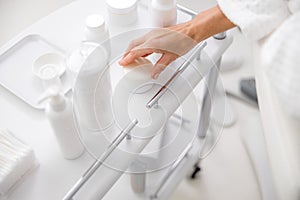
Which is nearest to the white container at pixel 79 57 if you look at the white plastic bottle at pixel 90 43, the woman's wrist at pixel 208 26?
the white plastic bottle at pixel 90 43

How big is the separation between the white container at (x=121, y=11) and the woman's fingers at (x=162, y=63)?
7.1 inches

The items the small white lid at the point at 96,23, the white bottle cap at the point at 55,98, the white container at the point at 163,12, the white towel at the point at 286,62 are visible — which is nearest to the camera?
the white towel at the point at 286,62

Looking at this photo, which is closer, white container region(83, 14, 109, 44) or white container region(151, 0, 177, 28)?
white container region(83, 14, 109, 44)

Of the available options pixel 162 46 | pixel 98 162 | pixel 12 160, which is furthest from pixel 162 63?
pixel 12 160

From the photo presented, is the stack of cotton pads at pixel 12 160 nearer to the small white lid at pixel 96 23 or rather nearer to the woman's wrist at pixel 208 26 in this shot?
the small white lid at pixel 96 23

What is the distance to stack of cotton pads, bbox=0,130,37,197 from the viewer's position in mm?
692

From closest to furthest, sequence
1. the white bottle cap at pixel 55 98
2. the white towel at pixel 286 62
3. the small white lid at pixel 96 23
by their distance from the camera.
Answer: the white towel at pixel 286 62 → the white bottle cap at pixel 55 98 → the small white lid at pixel 96 23

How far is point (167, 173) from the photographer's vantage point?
1.26m

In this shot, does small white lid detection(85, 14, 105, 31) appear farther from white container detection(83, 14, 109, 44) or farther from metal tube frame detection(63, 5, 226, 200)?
metal tube frame detection(63, 5, 226, 200)

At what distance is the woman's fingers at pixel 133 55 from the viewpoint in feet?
2.60

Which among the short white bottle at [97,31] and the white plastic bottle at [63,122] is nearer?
the white plastic bottle at [63,122]

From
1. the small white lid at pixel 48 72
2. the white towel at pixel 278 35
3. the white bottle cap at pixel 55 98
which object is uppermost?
the small white lid at pixel 48 72

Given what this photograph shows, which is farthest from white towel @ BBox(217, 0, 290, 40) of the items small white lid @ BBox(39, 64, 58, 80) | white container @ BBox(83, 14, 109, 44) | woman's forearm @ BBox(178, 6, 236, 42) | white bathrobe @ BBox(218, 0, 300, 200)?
small white lid @ BBox(39, 64, 58, 80)

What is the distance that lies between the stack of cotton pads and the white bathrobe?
1.44 ft
